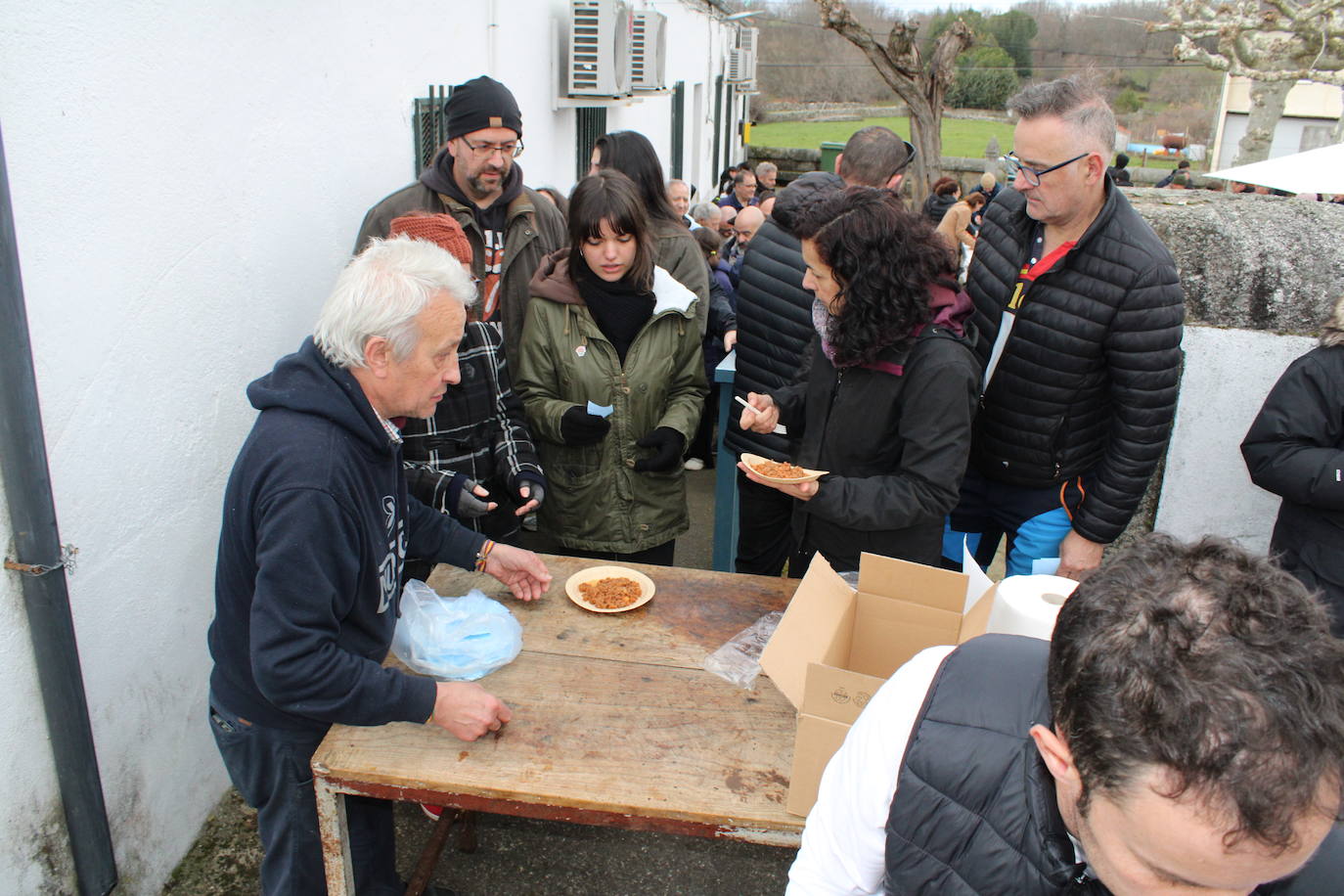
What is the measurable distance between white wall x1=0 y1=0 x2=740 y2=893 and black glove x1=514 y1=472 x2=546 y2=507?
2.82 ft

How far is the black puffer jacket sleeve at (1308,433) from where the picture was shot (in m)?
2.36

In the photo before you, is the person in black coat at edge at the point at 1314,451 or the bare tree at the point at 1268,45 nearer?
the person in black coat at edge at the point at 1314,451

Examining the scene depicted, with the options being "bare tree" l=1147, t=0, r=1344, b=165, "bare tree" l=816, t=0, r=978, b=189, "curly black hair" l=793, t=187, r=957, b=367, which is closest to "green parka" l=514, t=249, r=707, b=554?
"curly black hair" l=793, t=187, r=957, b=367

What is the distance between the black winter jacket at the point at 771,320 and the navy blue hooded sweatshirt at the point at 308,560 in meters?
1.65

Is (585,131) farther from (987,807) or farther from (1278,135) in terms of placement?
(1278,135)

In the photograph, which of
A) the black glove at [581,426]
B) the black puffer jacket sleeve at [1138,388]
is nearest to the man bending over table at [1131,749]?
the black puffer jacket sleeve at [1138,388]

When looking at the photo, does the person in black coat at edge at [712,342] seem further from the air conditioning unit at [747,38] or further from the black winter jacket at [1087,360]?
the air conditioning unit at [747,38]

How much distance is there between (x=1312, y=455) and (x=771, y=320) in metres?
1.67

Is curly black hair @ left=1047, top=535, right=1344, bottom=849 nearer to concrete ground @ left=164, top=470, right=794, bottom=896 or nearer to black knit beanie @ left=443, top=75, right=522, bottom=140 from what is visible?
concrete ground @ left=164, top=470, right=794, bottom=896

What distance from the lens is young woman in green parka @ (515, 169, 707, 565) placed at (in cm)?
308

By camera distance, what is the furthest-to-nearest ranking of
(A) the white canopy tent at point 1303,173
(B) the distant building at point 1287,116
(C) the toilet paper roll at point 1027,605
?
(B) the distant building at point 1287,116
(A) the white canopy tent at point 1303,173
(C) the toilet paper roll at point 1027,605

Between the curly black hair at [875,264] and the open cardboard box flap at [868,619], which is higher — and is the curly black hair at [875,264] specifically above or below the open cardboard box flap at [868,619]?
above

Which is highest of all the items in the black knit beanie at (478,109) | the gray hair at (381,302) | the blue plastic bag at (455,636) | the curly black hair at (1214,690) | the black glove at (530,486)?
the black knit beanie at (478,109)

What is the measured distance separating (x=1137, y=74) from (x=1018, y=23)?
7260 mm
